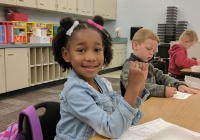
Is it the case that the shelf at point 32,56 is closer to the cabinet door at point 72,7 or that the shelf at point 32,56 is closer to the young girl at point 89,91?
the cabinet door at point 72,7

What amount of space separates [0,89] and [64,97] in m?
2.80

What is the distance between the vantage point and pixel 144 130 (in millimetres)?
846

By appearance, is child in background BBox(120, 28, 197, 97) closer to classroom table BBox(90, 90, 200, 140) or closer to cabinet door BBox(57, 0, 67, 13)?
classroom table BBox(90, 90, 200, 140)

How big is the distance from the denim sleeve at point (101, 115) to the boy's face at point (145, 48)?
2.86 feet

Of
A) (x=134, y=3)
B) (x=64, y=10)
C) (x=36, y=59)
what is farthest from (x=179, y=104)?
(x=134, y=3)

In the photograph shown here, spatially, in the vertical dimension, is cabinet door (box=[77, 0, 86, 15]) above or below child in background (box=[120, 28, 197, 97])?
above

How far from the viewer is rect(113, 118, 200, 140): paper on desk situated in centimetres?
79

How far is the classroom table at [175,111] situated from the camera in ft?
3.04

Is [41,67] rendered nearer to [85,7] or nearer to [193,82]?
[85,7]

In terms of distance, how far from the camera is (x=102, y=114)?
76 cm

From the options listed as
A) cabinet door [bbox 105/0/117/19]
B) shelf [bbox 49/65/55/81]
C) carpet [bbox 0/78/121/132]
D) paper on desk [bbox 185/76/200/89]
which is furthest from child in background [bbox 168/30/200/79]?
cabinet door [bbox 105/0/117/19]

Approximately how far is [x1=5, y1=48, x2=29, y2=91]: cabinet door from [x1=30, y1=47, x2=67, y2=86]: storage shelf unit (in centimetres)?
21

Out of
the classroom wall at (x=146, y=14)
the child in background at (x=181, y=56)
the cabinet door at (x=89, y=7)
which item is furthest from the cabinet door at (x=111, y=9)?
the child in background at (x=181, y=56)

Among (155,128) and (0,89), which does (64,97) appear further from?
(0,89)
